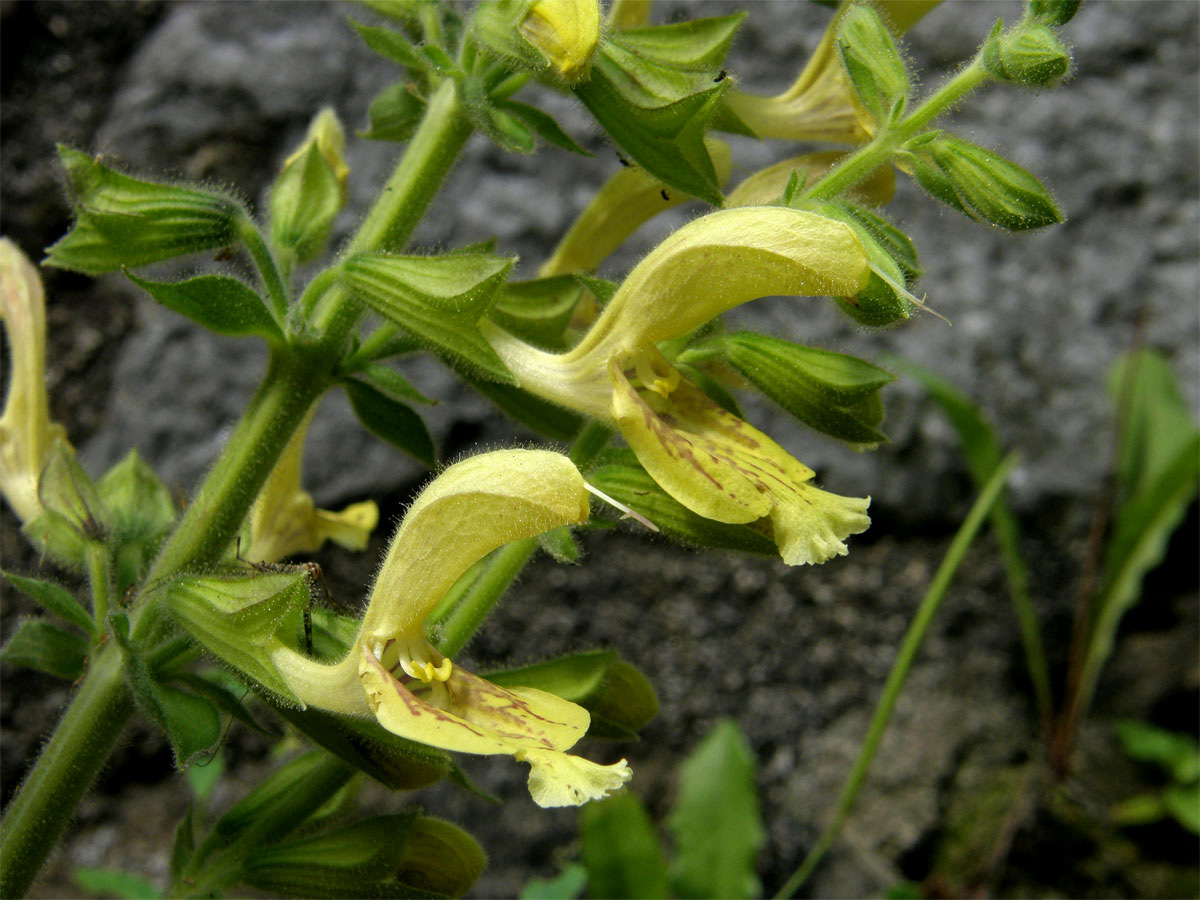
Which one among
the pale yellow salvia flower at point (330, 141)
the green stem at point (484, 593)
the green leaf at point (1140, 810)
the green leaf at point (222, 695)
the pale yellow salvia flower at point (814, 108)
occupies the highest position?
the pale yellow salvia flower at point (814, 108)

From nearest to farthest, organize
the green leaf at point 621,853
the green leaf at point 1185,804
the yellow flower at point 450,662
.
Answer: the yellow flower at point 450,662
the green leaf at point 621,853
the green leaf at point 1185,804

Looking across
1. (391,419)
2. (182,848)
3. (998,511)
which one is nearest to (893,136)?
(391,419)

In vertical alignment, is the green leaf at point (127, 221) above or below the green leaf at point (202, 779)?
above

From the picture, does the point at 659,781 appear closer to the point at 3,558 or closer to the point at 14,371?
the point at 3,558

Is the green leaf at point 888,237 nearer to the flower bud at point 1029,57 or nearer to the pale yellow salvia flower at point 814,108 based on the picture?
the flower bud at point 1029,57

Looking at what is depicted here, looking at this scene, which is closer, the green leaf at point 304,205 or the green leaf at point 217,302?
the green leaf at point 217,302

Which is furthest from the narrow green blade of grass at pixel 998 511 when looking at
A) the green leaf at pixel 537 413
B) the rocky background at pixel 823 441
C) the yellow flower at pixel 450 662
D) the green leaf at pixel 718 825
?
the yellow flower at pixel 450 662

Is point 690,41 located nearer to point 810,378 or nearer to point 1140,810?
point 810,378

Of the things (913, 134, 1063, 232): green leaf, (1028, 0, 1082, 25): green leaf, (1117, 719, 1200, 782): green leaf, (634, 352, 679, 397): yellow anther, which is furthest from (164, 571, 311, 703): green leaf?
(1117, 719, 1200, 782): green leaf
